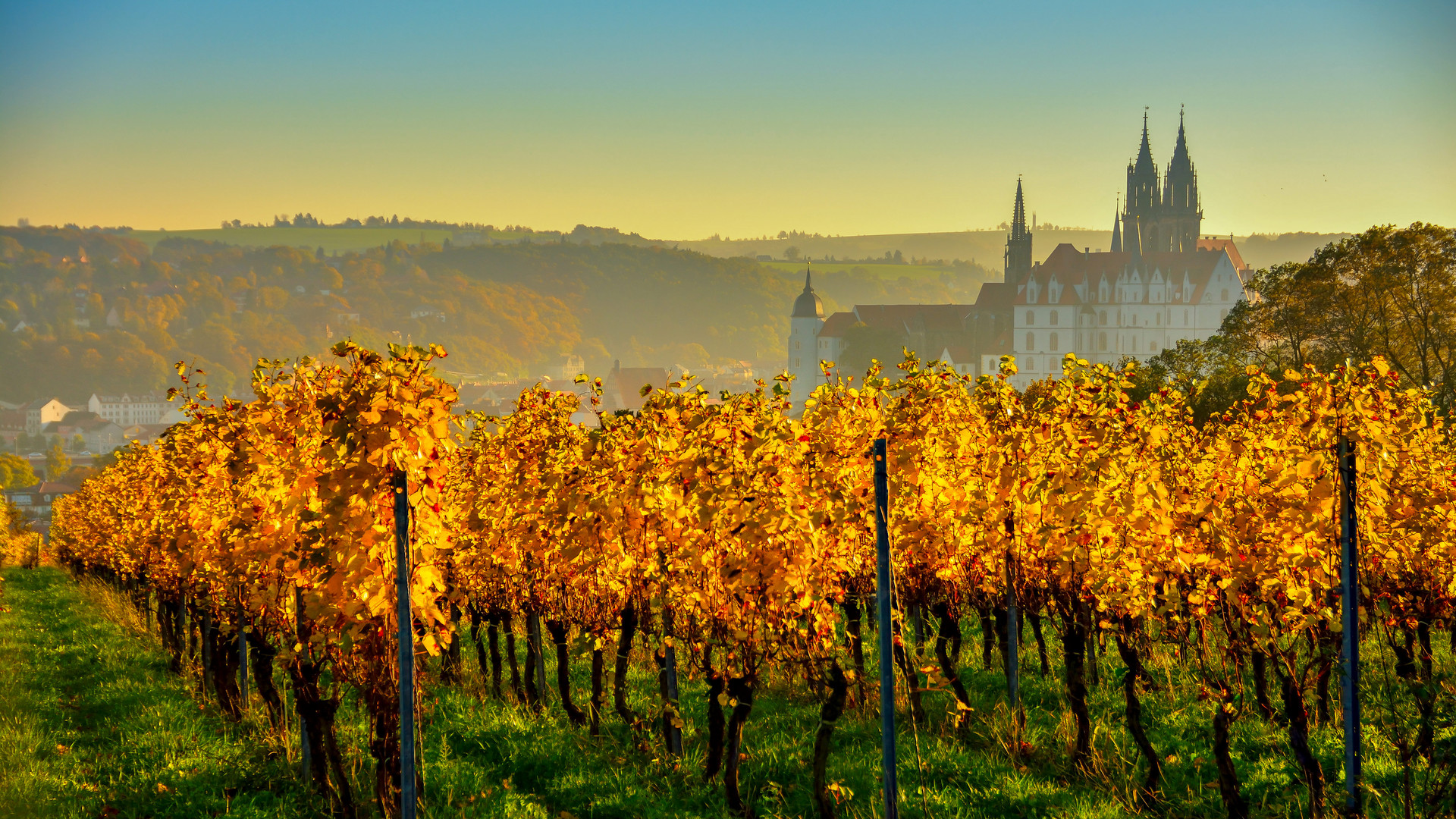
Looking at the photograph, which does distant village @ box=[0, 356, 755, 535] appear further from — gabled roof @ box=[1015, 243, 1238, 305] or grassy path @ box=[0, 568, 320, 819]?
grassy path @ box=[0, 568, 320, 819]

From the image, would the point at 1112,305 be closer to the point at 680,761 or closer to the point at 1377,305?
the point at 1377,305

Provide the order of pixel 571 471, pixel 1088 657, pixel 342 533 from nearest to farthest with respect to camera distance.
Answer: pixel 342 533
pixel 571 471
pixel 1088 657

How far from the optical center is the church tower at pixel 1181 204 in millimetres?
119500

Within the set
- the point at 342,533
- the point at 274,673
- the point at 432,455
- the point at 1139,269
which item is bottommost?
the point at 274,673

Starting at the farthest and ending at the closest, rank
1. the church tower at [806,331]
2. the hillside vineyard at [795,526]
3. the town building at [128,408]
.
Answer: the town building at [128,408] → the church tower at [806,331] → the hillside vineyard at [795,526]

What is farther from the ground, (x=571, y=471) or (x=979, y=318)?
(x=979, y=318)

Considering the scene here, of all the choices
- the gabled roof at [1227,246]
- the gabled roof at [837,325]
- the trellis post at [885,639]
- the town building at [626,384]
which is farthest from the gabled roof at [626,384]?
the trellis post at [885,639]

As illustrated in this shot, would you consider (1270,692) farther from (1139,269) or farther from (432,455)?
(1139,269)

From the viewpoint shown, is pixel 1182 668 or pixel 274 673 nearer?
pixel 1182 668

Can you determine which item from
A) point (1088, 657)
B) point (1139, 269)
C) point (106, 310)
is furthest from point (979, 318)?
point (106, 310)

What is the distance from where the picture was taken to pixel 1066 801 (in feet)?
25.9

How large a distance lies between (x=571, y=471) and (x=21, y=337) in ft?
676

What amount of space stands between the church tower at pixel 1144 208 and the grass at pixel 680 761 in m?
119

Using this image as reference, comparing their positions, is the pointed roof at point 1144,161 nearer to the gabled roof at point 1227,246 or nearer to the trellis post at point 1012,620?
the gabled roof at point 1227,246
